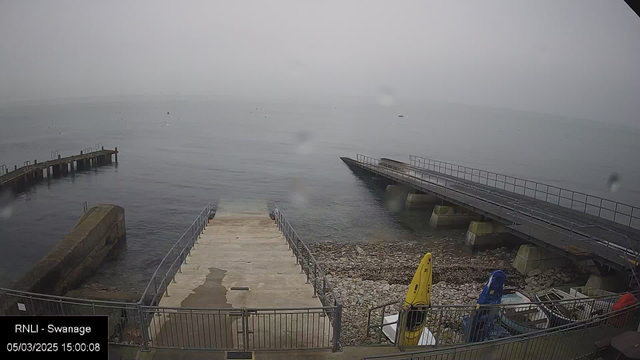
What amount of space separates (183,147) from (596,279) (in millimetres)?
78665

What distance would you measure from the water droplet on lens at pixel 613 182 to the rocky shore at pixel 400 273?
46203 millimetres

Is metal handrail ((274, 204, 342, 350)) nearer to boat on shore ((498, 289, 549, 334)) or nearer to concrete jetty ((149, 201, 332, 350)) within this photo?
concrete jetty ((149, 201, 332, 350))

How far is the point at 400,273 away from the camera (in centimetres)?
1927

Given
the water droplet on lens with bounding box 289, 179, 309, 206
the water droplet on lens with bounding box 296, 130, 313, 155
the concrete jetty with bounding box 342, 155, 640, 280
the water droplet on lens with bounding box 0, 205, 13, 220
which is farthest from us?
the water droplet on lens with bounding box 296, 130, 313, 155

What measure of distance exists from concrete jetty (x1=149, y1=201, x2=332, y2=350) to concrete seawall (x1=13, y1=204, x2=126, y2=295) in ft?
23.2

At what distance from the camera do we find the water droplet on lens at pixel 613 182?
189ft

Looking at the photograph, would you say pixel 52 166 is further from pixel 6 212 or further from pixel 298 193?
pixel 298 193

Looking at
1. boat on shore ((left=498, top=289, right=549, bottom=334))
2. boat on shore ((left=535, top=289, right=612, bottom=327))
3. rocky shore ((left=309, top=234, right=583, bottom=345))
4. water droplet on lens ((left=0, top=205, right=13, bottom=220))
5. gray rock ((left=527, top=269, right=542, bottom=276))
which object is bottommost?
water droplet on lens ((left=0, top=205, right=13, bottom=220))

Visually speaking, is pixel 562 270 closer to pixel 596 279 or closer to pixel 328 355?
pixel 596 279

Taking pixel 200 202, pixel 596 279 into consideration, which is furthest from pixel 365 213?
pixel 596 279

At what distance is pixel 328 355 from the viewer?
723 cm

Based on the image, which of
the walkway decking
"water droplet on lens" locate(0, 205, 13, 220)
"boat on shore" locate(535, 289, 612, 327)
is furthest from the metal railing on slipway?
the walkway decking

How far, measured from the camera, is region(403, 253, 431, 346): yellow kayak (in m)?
8.37

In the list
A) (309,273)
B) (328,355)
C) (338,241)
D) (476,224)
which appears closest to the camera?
(328,355)
